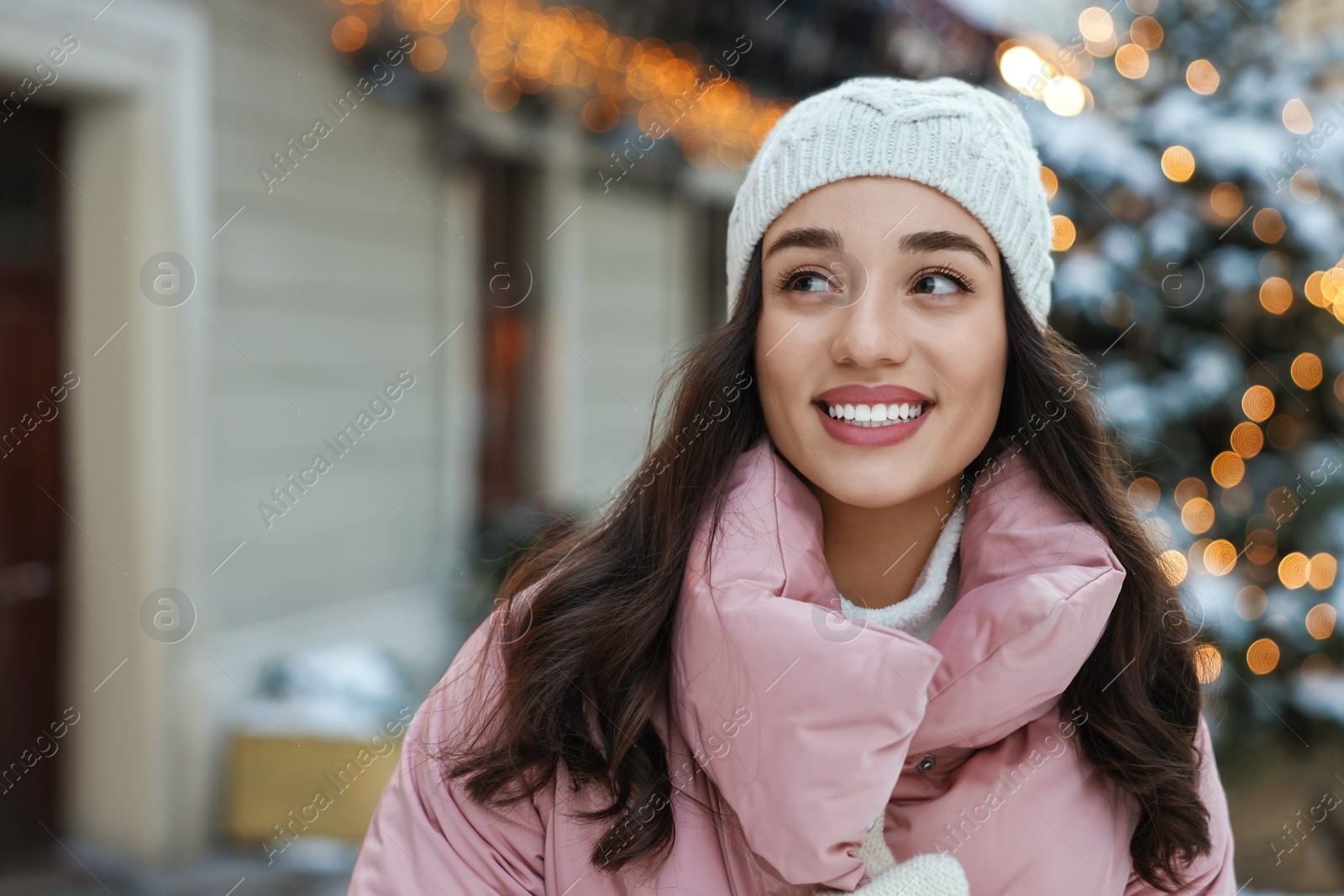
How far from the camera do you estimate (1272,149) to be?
3.23 metres

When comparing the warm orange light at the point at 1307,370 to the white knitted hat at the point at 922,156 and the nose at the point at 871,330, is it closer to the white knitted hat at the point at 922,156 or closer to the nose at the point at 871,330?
the white knitted hat at the point at 922,156

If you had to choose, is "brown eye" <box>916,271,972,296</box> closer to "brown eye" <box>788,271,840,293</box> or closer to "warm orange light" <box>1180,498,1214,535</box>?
"brown eye" <box>788,271,840,293</box>

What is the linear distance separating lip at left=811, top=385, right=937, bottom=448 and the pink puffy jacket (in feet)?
0.35

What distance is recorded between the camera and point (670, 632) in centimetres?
131

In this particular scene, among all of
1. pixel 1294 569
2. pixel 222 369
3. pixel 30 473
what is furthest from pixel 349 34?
pixel 1294 569

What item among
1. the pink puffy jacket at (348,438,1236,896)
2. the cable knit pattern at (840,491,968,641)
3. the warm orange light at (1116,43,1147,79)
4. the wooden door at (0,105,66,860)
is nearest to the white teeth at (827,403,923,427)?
the pink puffy jacket at (348,438,1236,896)

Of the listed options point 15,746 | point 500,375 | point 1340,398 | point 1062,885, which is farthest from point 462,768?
point 500,375

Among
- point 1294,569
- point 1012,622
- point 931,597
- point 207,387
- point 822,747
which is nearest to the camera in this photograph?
point 822,747

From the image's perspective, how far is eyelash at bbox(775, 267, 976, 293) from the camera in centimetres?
130

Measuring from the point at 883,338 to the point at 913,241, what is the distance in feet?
0.44

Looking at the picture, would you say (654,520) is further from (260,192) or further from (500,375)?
(500,375)

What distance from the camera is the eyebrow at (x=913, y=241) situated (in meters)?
1.27

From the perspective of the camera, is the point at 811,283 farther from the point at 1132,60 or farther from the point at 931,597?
the point at 1132,60

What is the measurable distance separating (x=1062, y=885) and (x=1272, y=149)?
114 inches
